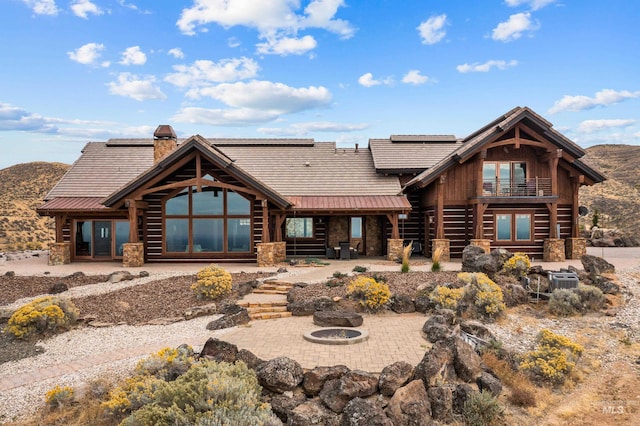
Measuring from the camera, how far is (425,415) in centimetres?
671

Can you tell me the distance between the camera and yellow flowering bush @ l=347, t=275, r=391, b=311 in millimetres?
12055

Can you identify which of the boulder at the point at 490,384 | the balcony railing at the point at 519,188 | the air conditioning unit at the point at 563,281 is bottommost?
the boulder at the point at 490,384

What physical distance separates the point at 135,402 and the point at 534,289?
12.7 m

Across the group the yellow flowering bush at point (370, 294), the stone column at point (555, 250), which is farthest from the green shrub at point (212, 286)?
the stone column at point (555, 250)

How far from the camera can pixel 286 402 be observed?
6902mm

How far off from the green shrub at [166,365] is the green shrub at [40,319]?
14.8 feet

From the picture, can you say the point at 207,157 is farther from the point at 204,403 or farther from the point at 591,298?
the point at 591,298

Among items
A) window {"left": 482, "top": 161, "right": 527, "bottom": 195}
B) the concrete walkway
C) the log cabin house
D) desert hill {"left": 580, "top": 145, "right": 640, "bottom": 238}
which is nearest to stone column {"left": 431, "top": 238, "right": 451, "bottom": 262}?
the log cabin house

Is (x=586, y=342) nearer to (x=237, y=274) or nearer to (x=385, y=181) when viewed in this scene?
(x=237, y=274)

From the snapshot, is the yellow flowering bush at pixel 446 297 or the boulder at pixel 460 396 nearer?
the boulder at pixel 460 396

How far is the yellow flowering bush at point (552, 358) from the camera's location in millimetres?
8805

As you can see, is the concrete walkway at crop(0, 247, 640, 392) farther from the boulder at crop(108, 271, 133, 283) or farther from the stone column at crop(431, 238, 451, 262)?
the stone column at crop(431, 238, 451, 262)

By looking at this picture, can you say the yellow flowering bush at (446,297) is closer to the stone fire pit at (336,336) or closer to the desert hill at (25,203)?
the stone fire pit at (336,336)

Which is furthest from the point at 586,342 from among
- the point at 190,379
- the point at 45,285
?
the point at 45,285
